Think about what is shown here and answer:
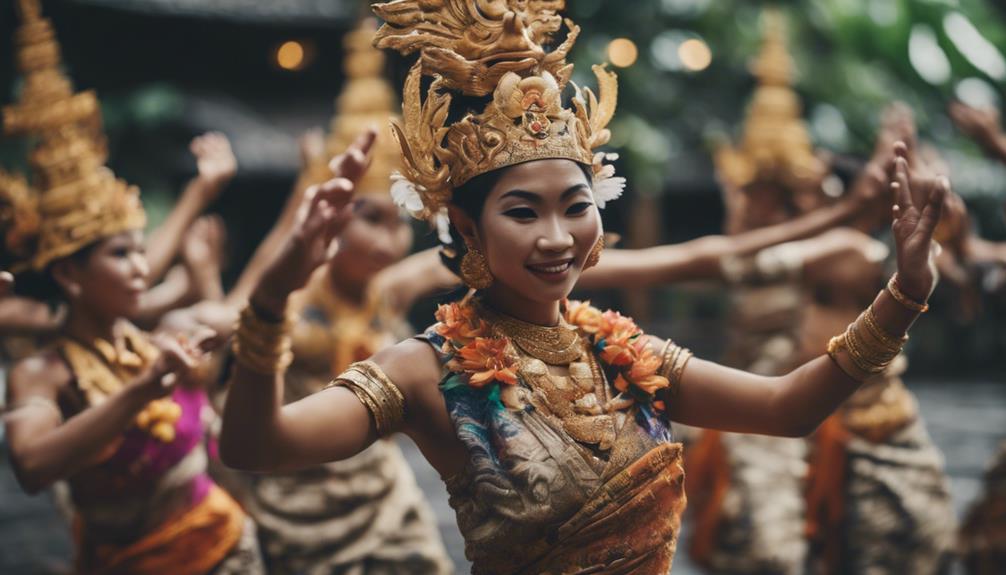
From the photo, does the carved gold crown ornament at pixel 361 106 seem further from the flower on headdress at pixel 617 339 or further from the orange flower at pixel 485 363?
the orange flower at pixel 485 363

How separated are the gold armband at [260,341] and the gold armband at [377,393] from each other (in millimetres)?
272

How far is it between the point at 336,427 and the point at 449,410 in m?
0.29

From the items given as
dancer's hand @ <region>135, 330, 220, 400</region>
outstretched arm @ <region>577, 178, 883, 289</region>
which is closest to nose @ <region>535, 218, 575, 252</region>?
dancer's hand @ <region>135, 330, 220, 400</region>

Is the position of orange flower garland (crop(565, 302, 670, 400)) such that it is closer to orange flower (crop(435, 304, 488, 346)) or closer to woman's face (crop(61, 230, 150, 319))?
orange flower (crop(435, 304, 488, 346))

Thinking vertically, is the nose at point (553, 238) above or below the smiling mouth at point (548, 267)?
above

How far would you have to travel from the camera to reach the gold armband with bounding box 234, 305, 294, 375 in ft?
7.53

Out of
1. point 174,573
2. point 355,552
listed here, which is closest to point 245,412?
point 174,573

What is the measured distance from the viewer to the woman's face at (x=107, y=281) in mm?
4133

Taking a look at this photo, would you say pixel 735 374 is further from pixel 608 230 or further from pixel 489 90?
pixel 489 90

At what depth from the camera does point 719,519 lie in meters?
6.08

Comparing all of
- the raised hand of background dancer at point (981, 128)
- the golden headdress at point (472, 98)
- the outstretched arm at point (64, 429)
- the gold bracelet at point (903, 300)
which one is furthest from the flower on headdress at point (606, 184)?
the raised hand of background dancer at point (981, 128)

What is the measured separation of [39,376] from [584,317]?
196 cm

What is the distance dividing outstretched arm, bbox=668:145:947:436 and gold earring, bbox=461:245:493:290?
0.55 m

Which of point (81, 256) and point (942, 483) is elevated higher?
point (81, 256)
